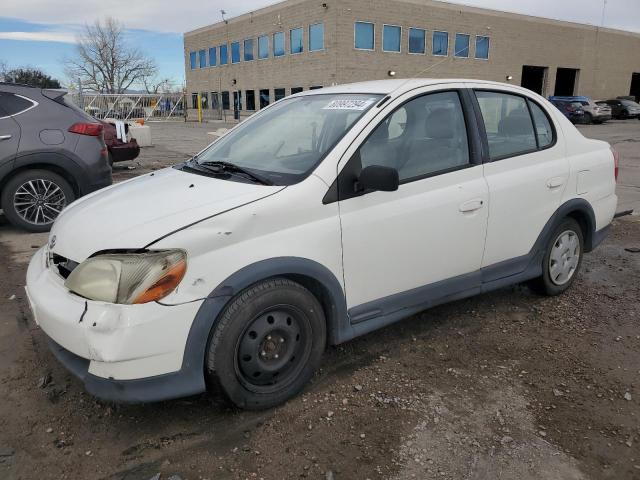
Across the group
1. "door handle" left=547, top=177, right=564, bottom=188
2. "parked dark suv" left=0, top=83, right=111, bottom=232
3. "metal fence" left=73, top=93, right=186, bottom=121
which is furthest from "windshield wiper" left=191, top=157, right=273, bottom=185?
"metal fence" left=73, top=93, right=186, bottom=121

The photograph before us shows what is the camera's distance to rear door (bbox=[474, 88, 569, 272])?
12.1 ft

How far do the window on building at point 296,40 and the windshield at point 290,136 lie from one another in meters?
34.4

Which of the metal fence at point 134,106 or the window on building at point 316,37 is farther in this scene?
the window on building at point 316,37

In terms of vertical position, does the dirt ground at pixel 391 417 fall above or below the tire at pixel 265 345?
below

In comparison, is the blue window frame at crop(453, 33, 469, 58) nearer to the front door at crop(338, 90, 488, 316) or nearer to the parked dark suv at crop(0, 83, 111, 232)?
the parked dark suv at crop(0, 83, 111, 232)

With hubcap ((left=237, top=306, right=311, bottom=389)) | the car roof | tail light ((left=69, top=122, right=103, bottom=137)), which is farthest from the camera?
tail light ((left=69, top=122, right=103, bottom=137))

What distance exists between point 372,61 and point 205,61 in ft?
Result: 65.1

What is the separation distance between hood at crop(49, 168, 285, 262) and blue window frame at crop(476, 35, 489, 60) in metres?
40.2

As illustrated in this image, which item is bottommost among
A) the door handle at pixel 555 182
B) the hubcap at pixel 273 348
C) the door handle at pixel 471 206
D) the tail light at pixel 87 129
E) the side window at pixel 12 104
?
the hubcap at pixel 273 348

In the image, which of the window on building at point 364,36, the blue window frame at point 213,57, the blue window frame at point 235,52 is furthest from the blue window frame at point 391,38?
the blue window frame at point 213,57

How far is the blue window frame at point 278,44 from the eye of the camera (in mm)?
38281

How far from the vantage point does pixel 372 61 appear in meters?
34.6

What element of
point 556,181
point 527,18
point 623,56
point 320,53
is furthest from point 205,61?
point 556,181

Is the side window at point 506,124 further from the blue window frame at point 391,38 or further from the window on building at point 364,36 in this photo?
the blue window frame at point 391,38
